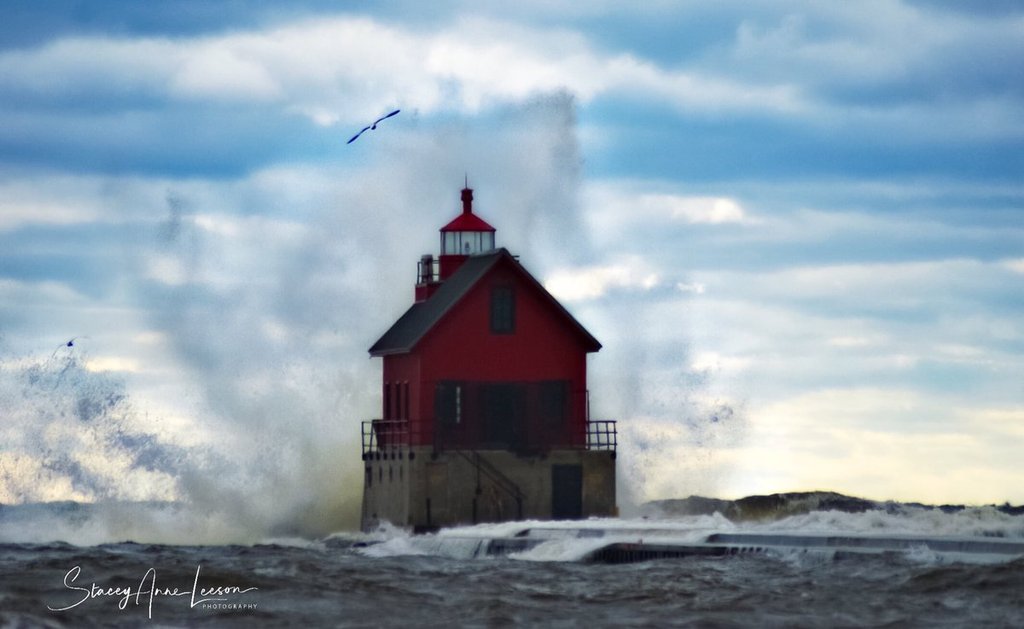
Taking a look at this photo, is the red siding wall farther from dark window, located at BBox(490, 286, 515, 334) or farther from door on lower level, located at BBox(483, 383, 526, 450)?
door on lower level, located at BBox(483, 383, 526, 450)

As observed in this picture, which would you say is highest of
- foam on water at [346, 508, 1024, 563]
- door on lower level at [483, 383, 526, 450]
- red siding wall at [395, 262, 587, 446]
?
red siding wall at [395, 262, 587, 446]

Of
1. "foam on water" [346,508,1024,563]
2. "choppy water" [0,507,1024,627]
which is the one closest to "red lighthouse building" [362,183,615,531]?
"foam on water" [346,508,1024,563]

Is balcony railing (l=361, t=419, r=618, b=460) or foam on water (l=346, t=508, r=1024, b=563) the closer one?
foam on water (l=346, t=508, r=1024, b=563)

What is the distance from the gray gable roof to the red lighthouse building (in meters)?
0.05

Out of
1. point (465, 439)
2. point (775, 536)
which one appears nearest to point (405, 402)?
point (465, 439)

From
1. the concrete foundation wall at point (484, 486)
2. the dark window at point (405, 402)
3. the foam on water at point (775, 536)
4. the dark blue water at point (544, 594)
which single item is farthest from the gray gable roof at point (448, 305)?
the dark blue water at point (544, 594)

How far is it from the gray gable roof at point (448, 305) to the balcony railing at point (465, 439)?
196cm

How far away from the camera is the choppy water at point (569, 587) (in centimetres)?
2480

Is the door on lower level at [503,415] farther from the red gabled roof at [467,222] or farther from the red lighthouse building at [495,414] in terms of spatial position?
the red gabled roof at [467,222]

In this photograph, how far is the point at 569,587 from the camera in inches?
1145

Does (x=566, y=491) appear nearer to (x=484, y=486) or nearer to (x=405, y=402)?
(x=484, y=486)

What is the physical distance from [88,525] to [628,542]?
20.3 metres

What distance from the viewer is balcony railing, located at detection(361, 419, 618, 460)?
45.8 metres

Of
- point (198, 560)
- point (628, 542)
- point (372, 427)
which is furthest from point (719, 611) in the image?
point (372, 427)
